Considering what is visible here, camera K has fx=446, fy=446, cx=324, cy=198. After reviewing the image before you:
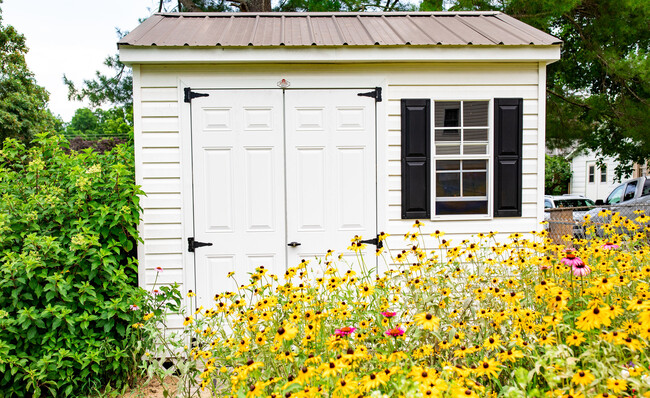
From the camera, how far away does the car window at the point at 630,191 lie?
11.2 meters

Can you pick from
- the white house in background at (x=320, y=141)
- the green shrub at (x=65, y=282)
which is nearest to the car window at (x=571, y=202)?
the white house in background at (x=320, y=141)

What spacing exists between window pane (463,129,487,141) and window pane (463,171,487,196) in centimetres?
35

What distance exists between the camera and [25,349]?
3408mm

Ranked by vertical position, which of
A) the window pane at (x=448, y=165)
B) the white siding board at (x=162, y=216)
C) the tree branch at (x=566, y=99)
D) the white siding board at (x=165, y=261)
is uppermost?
the tree branch at (x=566, y=99)

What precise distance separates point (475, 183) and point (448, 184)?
287 millimetres

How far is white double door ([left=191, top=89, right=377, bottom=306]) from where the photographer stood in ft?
14.4

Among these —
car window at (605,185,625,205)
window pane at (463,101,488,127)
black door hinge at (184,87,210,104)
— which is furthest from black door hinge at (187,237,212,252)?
car window at (605,185,625,205)

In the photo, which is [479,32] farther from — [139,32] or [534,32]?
[139,32]

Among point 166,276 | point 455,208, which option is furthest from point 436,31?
point 166,276

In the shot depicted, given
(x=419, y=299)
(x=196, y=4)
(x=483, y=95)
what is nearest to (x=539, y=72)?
(x=483, y=95)

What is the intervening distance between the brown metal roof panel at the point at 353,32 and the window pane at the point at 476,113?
1201mm

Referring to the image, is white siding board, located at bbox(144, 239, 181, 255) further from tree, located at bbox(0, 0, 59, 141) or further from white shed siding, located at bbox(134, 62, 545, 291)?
tree, located at bbox(0, 0, 59, 141)

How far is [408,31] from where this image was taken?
4832 mm

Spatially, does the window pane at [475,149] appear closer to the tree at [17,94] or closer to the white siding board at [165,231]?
the white siding board at [165,231]
